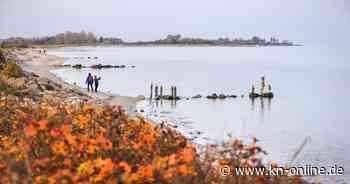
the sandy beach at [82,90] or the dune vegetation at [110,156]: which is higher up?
the dune vegetation at [110,156]

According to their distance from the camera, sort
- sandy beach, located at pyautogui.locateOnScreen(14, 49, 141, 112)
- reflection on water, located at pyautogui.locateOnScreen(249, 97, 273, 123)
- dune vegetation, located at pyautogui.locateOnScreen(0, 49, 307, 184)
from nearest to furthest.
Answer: dune vegetation, located at pyautogui.locateOnScreen(0, 49, 307, 184), sandy beach, located at pyautogui.locateOnScreen(14, 49, 141, 112), reflection on water, located at pyautogui.locateOnScreen(249, 97, 273, 123)

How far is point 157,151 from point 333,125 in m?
29.8

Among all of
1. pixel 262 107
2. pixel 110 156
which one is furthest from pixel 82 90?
pixel 110 156

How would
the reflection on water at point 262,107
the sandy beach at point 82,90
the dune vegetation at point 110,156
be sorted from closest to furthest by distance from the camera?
the dune vegetation at point 110,156 → the sandy beach at point 82,90 → the reflection on water at point 262,107

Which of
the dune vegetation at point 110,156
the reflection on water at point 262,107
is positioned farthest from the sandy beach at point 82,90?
the reflection on water at point 262,107

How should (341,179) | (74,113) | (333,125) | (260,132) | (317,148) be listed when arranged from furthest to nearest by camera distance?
(333,125)
(260,132)
(317,148)
(341,179)
(74,113)

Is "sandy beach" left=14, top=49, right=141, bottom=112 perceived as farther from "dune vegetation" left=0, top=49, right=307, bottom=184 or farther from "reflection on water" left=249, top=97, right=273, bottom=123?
"reflection on water" left=249, top=97, right=273, bottom=123

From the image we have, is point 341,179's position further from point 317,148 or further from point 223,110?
point 223,110

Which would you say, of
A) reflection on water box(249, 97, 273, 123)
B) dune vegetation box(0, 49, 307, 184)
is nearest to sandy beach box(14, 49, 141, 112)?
dune vegetation box(0, 49, 307, 184)

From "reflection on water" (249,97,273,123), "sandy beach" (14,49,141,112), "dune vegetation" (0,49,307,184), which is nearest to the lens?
"dune vegetation" (0,49,307,184)

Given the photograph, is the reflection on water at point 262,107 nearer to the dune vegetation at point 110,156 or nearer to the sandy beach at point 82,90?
the sandy beach at point 82,90

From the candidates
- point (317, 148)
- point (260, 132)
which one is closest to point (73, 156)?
point (317, 148)

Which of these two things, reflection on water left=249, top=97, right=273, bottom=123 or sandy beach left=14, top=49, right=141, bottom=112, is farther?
reflection on water left=249, top=97, right=273, bottom=123

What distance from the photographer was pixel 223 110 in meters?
39.6
